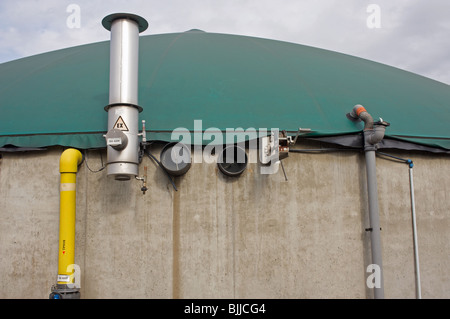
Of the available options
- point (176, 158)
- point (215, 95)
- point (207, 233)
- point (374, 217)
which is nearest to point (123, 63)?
point (176, 158)

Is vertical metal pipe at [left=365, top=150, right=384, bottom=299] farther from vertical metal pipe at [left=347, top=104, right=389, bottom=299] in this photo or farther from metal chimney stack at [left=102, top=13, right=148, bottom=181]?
metal chimney stack at [left=102, top=13, right=148, bottom=181]

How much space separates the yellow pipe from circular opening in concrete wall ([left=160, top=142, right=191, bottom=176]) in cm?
133

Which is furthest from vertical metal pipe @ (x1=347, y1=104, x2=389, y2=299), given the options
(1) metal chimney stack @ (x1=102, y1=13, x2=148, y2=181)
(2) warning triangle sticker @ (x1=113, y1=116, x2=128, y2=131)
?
(2) warning triangle sticker @ (x1=113, y1=116, x2=128, y2=131)

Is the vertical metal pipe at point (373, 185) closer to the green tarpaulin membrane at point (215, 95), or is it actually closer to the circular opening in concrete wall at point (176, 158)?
the green tarpaulin membrane at point (215, 95)

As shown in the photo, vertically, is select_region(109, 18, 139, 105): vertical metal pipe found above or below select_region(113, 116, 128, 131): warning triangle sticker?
above

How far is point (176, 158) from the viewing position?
660 cm

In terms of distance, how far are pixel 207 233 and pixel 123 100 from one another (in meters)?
2.31

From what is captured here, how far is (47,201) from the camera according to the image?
6887 mm

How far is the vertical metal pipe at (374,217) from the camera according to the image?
22.1 feet

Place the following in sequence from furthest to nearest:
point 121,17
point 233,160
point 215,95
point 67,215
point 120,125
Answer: point 215,95 → point 233,160 → point 121,17 → point 67,215 → point 120,125

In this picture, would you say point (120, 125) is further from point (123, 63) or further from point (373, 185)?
point (373, 185)

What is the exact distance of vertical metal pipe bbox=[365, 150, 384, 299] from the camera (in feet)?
22.1
